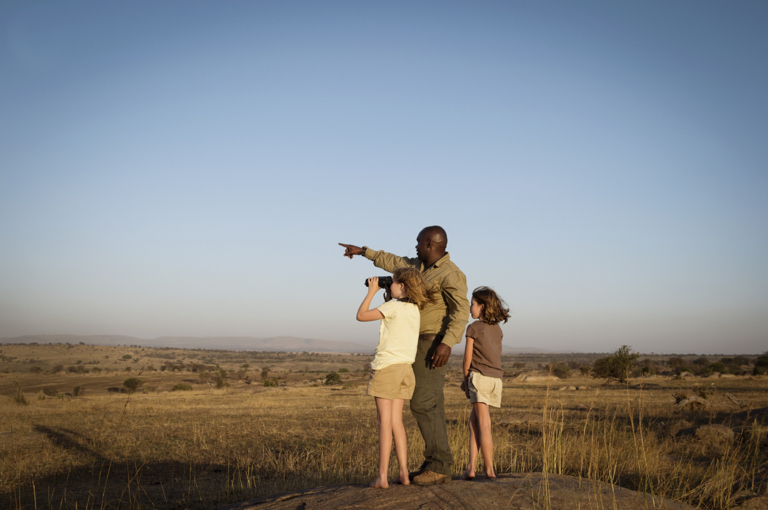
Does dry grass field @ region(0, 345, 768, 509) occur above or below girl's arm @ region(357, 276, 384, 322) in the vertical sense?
below

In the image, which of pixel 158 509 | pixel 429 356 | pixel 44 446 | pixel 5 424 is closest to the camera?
pixel 429 356

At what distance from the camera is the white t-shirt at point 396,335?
416 centimetres

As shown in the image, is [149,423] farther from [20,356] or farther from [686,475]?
[20,356]

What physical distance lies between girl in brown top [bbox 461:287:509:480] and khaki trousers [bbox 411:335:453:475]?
0.62 m

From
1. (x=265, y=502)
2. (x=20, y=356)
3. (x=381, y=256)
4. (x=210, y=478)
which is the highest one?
(x=381, y=256)

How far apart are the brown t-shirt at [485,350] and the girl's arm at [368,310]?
4.46 ft

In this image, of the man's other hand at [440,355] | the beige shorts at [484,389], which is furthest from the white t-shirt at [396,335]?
the beige shorts at [484,389]

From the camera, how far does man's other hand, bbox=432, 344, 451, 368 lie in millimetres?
4238

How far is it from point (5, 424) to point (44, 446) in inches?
177

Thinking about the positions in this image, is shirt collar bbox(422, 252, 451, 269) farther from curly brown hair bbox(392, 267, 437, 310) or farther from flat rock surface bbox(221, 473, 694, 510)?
flat rock surface bbox(221, 473, 694, 510)

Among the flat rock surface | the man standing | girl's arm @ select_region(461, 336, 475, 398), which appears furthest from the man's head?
the flat rock surface

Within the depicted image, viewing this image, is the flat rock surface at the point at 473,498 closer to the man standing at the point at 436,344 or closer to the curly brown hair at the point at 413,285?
the man standing at the point at 436,344

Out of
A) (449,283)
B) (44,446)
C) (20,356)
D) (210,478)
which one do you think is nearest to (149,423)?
(44,446)

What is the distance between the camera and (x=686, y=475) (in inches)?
246
